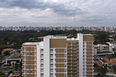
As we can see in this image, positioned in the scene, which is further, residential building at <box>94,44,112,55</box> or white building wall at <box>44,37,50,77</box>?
residential building at <box>94,44,112,55</box>

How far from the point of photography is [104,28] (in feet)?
122

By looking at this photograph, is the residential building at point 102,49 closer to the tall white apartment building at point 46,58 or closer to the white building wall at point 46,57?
the tall white apartment building at point 46,58

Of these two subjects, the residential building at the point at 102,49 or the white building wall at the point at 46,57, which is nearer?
the white building wall at the point at 46,57

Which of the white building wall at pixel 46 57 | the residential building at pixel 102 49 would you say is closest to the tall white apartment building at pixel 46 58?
the white building wall at pixel 46 57

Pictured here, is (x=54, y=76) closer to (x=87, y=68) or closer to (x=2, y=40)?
(x=87, y=68)

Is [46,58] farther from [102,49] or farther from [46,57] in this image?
[102,49]

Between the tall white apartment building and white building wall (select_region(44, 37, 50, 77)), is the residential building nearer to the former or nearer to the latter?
the tall white apartment building

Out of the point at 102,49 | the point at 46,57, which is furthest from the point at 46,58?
the point at 102,49

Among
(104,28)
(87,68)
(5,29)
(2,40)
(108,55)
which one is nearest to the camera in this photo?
(87,68)

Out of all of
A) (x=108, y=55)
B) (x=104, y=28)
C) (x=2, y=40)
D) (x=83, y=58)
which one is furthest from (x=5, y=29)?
(x=104, y=28)

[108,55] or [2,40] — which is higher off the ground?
[2,40]

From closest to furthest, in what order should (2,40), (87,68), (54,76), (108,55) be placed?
(54,76), (87,68), (108,55), (2,40)

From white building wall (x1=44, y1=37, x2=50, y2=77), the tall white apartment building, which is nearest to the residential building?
the tall white apartment building

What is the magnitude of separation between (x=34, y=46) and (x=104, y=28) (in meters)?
37.3
